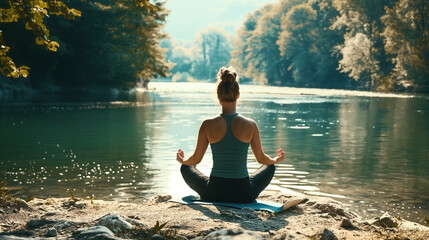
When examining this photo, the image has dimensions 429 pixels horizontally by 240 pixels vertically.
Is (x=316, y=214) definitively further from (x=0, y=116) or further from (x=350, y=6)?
(x=350, y=6)

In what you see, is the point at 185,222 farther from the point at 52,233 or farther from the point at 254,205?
the point at 52,233

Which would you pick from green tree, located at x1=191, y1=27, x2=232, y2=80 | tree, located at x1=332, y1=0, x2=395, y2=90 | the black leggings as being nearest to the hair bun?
the black leggings

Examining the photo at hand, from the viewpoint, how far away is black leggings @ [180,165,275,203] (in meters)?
7.13

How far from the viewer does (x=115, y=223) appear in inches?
239

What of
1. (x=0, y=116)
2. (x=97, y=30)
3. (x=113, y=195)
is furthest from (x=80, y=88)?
(x=113, y=195)

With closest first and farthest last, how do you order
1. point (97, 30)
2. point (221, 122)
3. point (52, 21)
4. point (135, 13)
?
point (221, 122) < point (52, 21) < point (97, 30) < point (135, 13)

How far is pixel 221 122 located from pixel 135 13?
5058 centimetres

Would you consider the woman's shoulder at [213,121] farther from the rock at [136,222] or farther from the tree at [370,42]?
the tree at [370,42]

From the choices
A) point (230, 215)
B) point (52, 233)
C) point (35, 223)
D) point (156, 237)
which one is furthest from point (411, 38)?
point (52, 233)

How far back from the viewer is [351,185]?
11914mm

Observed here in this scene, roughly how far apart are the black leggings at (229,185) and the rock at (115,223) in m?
1.39

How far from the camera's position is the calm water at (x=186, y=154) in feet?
37.0

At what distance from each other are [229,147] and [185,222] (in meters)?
1.06

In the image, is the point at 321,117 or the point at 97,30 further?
the point at 97,30
